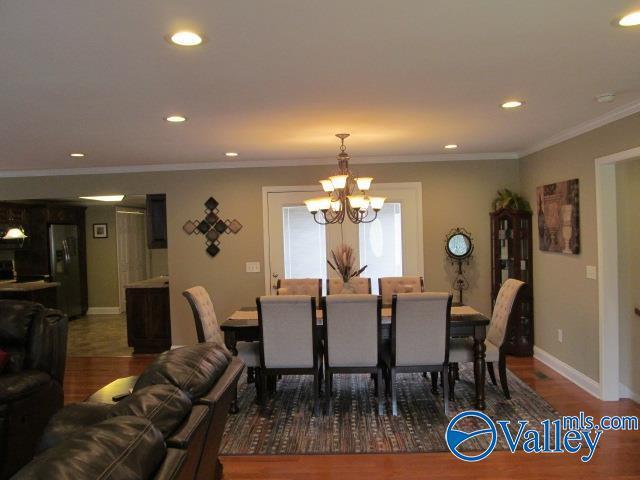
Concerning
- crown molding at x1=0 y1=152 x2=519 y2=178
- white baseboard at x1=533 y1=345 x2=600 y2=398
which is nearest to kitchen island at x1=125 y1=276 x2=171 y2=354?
crown molding at x1=0 y1=152 x2=519 y2=178

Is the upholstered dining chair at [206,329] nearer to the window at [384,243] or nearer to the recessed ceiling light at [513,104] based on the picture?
the window at [384,243]

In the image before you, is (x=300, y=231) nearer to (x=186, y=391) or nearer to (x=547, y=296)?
(x=547, y=296)

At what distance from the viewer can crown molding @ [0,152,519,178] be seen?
19.6ft

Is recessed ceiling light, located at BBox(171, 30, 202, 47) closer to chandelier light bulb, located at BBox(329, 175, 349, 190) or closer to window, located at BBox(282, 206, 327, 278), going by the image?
chandelier light bulb, located at BBox(329, 175, 349, 190)

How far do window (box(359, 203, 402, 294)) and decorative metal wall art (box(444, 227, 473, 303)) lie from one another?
0.59 meters

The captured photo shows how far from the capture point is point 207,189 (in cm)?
615

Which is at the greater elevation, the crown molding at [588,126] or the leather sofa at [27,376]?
the crown molding at [588,126]

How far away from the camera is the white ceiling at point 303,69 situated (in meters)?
1.97

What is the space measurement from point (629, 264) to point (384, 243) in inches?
104

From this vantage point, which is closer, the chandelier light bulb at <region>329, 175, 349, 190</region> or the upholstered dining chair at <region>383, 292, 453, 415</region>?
the upholstered dining chair at <region>383, 292, 453, 415</region>

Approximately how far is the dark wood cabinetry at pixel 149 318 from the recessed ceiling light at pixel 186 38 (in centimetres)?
456

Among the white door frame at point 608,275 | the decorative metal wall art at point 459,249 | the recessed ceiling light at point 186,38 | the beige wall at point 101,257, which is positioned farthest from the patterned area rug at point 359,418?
the beige wall at point 101,257

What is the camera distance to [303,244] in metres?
6.10

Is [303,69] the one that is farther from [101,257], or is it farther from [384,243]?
[101,257]
